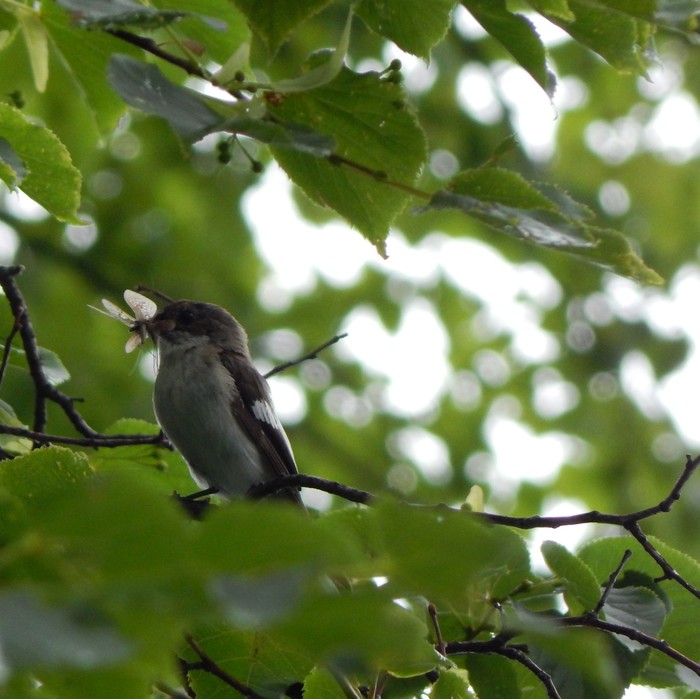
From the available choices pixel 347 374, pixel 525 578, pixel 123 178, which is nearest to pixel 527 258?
pixel 347 374

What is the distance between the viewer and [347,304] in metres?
12.2

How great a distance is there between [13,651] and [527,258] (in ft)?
37.6

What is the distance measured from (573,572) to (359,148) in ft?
4.08

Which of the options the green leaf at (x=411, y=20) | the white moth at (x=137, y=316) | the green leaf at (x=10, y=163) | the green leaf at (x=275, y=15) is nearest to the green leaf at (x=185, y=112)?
the green leaf at (x=275, y=15)

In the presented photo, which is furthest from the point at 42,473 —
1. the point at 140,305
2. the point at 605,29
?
the point at 140,305

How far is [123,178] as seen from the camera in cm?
1095

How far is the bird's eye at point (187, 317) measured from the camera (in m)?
5.98

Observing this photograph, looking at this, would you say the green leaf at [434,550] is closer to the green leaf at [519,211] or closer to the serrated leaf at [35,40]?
the green leaf at [519,211]

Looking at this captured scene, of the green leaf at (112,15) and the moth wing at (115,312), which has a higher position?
the green leaf at (112,15)

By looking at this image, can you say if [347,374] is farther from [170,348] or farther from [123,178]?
[170,348]

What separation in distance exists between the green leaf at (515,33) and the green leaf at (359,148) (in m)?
0.28

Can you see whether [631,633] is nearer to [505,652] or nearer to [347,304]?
[505,652]

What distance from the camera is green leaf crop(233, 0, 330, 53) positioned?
2.31m

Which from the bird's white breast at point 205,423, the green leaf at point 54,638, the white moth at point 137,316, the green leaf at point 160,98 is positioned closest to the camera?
the green leaf at point 54,638
